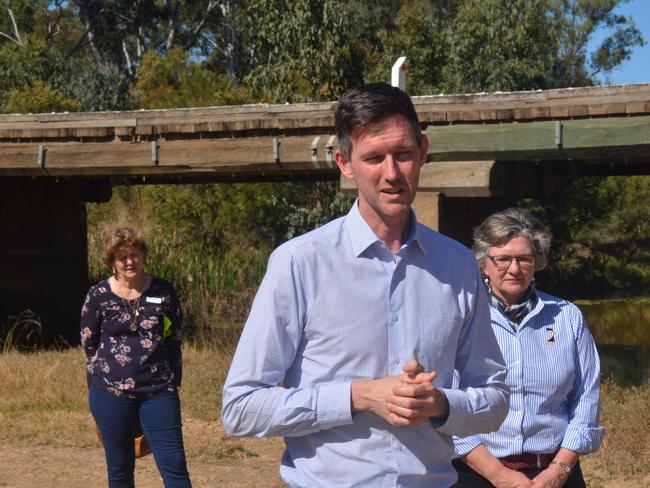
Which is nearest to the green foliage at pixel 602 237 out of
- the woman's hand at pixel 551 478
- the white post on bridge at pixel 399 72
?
the white post on bridge at pixel 399 72

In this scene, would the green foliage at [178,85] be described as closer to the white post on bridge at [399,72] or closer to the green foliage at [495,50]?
the green foliage at [495,50]

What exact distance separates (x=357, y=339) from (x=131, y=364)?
128 inches

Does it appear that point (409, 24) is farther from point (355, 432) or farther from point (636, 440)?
point (355, 432)

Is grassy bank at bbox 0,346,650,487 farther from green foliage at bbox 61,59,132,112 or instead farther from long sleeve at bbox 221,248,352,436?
green foliage at bbox 61,59,132,112

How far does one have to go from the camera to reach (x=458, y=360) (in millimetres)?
2570

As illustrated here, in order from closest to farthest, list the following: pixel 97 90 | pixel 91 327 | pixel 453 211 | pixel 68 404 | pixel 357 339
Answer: pixel 357 339 → pixel 91 327 → pixel 453 211 → pixel 68 404 → pixel 97 90

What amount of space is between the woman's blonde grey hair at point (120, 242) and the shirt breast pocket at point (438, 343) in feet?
11.2

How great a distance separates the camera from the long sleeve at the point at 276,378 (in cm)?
229

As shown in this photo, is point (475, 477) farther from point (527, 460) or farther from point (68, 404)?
point (68, 404)

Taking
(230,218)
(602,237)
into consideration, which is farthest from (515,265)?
(602,237)

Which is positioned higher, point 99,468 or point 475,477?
point 475,477

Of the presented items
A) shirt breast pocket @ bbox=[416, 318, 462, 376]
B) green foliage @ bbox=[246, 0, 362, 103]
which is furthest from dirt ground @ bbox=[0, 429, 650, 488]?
green foliage @ bbox=[246, 0, 362, 103]

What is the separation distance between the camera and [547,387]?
3486 mm

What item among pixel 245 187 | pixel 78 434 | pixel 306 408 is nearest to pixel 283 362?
pixel 306 408
